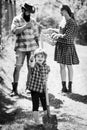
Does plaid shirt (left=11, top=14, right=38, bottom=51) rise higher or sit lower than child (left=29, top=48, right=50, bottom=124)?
higher

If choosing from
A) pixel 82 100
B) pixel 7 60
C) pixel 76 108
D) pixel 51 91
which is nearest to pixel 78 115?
pixel 76 108

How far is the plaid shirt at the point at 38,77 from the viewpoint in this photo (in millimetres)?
6492

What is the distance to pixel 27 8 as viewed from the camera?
26.4ft

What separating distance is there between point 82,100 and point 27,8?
2.18 metres

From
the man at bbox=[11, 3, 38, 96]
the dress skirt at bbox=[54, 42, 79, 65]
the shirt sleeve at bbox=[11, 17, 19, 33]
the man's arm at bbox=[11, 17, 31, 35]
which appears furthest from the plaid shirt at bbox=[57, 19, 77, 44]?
the shirt sleeve at bbox=[11, 17, 19, 33]

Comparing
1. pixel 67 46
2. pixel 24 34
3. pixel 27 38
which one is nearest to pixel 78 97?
pixel 67 46

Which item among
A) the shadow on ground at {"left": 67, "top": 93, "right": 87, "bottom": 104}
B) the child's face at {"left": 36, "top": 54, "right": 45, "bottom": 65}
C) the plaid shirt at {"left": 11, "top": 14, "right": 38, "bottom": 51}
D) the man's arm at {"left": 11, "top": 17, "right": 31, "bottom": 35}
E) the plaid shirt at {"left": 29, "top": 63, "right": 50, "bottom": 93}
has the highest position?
the man's arm at {"left": 11, "top": 17, "right": 31, "bottom": 35}

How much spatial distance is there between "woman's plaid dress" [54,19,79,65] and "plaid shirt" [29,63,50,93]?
2.27m

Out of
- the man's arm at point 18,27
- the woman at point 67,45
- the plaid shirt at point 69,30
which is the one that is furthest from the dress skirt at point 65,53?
the man's arm at point 18,27

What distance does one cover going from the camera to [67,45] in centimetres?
879

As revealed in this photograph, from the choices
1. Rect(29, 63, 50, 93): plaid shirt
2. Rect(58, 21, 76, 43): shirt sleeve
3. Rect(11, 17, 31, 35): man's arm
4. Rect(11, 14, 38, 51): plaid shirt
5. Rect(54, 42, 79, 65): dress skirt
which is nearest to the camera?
Rect(29, 63, 50, 93): plaid shirt

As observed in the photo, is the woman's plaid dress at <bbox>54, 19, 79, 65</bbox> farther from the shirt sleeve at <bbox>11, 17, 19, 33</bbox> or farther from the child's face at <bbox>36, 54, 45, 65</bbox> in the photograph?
the child's face at <bbox>36, 54, 45, 65</bbox>

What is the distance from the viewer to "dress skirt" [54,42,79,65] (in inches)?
347

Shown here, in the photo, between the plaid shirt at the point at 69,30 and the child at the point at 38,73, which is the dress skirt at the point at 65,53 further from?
the child at the point at 38,73
